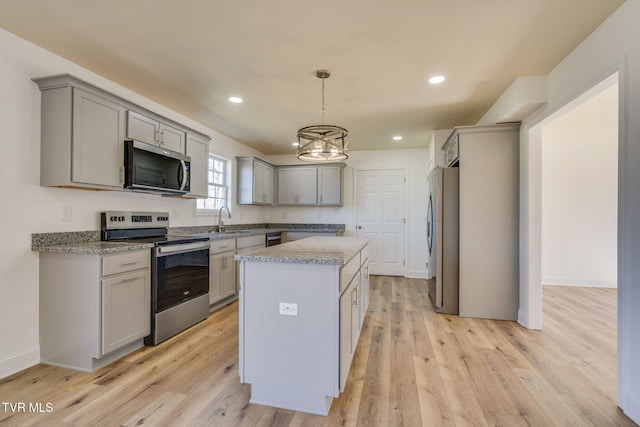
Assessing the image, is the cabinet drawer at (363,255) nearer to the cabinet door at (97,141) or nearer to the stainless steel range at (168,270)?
the stainless steel range at (168,270)

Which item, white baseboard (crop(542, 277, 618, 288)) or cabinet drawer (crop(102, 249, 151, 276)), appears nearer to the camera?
cabinet drawer (crop(102, 249, 151, 276))

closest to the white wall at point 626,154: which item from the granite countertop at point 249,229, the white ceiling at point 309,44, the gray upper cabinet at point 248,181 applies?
the white ceiling at point 309,44

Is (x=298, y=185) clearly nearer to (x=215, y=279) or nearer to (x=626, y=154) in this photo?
(x=215, y=279)

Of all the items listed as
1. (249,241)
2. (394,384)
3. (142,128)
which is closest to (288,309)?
(394,384)

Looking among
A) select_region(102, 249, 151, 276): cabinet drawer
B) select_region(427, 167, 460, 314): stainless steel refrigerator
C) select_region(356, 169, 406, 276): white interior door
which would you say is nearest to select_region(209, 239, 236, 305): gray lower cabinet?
select_region(102, 249, 151, 276): cabinet drawer

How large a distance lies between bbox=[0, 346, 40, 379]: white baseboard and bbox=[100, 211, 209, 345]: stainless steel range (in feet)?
2.41

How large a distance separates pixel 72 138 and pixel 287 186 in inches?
149

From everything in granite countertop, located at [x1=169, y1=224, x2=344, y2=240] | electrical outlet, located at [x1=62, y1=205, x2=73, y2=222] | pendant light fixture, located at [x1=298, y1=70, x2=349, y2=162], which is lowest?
granite countertop, located at [x1=169, y1=224, x2=344, y2=240]

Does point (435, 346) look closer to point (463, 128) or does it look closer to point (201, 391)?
point (201, 391)

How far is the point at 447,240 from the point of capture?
11.7ft

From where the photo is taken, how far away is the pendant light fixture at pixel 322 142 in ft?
8.18

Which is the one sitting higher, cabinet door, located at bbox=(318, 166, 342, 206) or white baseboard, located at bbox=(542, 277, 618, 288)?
cabinet door, located at bbox=(318, 166, 342, 206)

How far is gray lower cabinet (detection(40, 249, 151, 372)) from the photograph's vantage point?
7.18ft
